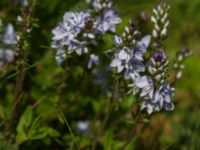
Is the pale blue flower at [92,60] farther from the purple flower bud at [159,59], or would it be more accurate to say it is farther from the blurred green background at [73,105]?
the purple flower bud at [159,59]

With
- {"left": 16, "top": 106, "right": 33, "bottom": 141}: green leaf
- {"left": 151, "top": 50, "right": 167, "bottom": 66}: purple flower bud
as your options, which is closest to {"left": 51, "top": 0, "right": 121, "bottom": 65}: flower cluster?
{"left": 16, "top": 106, "right": 33, "bottom": 141}: green leaf

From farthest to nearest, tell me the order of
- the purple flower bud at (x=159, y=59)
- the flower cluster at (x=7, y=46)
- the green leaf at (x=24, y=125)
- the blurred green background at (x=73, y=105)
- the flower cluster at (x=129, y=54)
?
the flower cluster at (x=7, y=46) → the blurred green background at (x=73, y=105) → the green leaf at (x=24, y=125) → the flower cluster at (x=129, y=54) → the purple flower bud at (x=159, y=59)

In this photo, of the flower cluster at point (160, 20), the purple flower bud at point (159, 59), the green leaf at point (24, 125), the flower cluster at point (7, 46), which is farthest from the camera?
the flower cluster at point (7, 46)

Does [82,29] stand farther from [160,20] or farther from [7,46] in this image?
[7,46]

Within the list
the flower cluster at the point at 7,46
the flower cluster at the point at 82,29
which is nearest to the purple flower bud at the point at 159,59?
the flower cluster at the point at 82,29

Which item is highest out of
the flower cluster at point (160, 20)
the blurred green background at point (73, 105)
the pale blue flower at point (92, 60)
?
the flower cluster at point (160, 20)

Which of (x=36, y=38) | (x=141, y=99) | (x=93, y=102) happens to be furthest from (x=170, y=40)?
(x=141, y=99)
